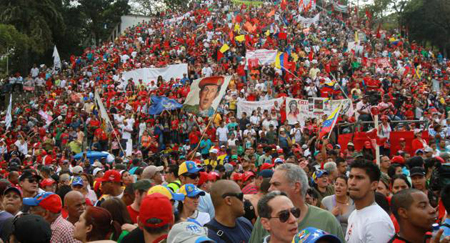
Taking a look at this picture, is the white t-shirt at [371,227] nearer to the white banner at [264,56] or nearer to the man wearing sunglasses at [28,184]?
the man wearing sunglasses at [28,184]

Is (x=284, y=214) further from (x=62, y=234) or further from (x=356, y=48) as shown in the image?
(x=356, y=48)

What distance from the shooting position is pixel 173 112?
66.0ft

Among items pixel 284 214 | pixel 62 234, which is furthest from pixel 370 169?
pixel 62 234

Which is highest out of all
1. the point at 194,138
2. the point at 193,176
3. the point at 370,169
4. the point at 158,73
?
the point at 370,169

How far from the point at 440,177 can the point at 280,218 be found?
3.99ft

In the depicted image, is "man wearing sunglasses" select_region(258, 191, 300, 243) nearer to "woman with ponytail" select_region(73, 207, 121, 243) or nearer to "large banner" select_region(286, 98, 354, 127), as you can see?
"woman with ponytail" select_region(73, 207, 121, 243)

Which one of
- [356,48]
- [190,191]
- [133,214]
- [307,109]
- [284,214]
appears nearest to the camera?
[284,214]

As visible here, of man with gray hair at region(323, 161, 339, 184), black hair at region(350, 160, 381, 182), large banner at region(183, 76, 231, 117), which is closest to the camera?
black hair at region(350, 160, 381, 182)

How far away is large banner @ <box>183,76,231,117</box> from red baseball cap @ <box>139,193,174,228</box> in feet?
35.2

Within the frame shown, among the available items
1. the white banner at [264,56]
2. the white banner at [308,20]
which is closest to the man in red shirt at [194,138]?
the white banner at [264,56]

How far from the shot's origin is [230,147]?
16.4 meters

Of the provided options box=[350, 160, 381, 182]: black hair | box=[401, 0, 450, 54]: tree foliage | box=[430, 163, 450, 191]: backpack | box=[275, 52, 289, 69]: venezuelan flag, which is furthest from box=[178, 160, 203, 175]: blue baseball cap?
box=[401, 0, 450, 54]: tree foliage

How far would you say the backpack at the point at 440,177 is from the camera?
3939mm

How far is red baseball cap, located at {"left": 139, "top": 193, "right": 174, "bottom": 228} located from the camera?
12.6 feet
